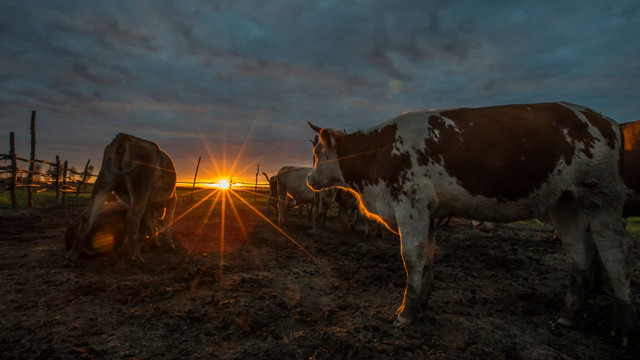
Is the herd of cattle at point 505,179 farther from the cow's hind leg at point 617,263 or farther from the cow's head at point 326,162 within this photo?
the cow's head at point 326,162

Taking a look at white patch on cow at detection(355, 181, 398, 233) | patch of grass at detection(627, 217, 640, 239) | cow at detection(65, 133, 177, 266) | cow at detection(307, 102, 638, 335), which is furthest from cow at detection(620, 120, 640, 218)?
patch of grass at detection(627, 217, 640, 239)

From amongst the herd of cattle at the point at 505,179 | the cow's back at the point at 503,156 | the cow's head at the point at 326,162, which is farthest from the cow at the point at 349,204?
the cow's back at the point at 503,156

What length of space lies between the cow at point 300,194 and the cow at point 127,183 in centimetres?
633

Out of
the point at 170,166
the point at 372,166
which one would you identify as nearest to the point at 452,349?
the point at 372,166

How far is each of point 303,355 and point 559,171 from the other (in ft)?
10.0

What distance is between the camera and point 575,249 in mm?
3455

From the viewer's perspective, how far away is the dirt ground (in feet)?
8.86

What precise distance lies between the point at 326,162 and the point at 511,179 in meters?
2.50

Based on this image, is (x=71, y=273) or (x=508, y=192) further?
(x=71, y=273)

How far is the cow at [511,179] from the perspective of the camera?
2.92m

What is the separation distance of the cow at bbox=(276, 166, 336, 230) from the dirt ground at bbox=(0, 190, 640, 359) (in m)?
4.60

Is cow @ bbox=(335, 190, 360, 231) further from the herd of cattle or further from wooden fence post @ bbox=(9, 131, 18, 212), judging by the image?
wooden fence post @ bbox=(9, 131, 18, 212)

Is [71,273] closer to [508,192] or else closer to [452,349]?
[452,349]

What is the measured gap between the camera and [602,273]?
180 inches
